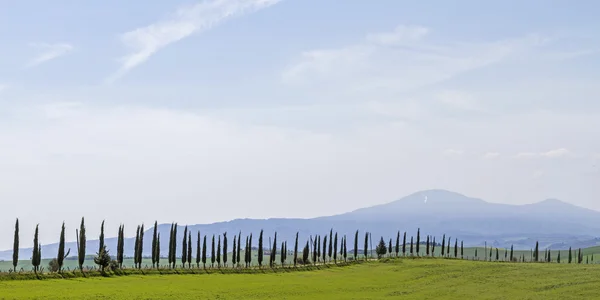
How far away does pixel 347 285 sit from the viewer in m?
98.9

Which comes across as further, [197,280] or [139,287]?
[197,280]

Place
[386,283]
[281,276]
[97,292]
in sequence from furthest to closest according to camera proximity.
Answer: [281,276] < [386,283] < [97,292]

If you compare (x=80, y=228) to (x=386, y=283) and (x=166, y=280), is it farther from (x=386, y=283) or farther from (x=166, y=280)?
(x=386, y=283)

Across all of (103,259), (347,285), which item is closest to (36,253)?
(103,259)

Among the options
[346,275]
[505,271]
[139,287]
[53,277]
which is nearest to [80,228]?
[53,277]

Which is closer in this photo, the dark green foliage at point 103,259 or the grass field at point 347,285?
the grass field at point 347,285

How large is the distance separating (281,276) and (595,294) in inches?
1901

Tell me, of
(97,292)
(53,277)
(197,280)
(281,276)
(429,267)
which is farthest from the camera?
(429,267)

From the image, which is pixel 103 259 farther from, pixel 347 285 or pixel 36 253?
pixel 347 285

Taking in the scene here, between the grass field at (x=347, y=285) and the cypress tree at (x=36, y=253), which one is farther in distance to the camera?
the cypress tree at (x=36, y=253)

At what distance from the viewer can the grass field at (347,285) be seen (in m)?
76.8

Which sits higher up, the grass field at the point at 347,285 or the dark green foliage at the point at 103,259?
the dark green foliage at the point at 103,259

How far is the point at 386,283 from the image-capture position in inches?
4075

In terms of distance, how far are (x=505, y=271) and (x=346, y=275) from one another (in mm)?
26253
